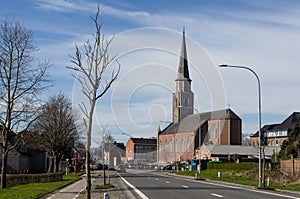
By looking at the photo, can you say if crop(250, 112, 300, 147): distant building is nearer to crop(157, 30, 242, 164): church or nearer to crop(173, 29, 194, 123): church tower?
crop(157, 30, 242, 164): church

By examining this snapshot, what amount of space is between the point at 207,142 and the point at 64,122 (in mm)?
82210

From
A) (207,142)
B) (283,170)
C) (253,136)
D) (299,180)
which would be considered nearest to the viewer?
(299,180)

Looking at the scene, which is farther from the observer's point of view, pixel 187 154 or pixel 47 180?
pixel 187 154

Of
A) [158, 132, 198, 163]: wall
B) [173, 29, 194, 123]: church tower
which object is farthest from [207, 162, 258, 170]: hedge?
[158, 132, 198, 163]: wall

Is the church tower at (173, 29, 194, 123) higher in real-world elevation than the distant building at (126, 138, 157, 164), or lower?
higher

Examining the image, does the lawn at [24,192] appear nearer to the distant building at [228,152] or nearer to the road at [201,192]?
the road at [201,192]

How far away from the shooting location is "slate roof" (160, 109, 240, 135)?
472 feet


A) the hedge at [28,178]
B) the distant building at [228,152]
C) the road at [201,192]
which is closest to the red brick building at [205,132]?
the distant building at [228,152]

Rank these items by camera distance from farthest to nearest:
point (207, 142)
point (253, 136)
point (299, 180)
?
point (253, 136) → point (207, 142) → point (299, 180)

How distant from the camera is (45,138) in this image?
63.3m

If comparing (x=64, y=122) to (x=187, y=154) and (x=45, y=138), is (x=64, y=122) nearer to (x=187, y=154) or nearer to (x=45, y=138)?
(x=45, y=138)

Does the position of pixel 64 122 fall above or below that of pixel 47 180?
above

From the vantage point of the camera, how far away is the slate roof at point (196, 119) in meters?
144

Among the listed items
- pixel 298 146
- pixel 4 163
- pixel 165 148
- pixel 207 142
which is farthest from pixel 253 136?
pixel 4 163
